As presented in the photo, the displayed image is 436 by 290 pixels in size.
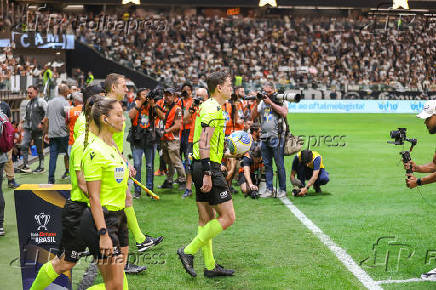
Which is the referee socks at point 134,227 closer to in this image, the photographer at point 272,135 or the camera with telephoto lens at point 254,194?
the camera with telephoto lens at point 254,194

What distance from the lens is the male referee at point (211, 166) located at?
569 cm

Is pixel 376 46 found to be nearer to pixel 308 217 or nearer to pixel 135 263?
pixel 308 217

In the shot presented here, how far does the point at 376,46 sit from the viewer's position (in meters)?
43.5

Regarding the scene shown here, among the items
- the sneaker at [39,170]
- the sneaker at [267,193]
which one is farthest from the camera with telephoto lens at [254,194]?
the sneaker at [39,170]

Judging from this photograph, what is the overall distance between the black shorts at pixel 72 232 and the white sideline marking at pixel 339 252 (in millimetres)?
3076

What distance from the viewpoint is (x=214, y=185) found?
226 inches

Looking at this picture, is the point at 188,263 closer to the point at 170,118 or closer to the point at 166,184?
the point at 170,118

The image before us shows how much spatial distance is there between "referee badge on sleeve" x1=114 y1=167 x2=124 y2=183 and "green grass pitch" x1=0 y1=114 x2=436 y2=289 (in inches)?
79.1

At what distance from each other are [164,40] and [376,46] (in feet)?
55.0

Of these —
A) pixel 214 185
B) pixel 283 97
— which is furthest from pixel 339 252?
pixel 283 97

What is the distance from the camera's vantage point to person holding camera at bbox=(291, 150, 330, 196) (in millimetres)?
10344

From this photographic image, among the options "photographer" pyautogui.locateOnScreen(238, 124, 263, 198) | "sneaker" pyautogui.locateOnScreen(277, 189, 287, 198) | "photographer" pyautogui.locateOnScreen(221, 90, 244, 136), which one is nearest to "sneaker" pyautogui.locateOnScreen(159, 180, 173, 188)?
"photographer" pyautogui.locateOnScreen(238, 124, 263, 198)

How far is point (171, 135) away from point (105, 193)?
6.92 m

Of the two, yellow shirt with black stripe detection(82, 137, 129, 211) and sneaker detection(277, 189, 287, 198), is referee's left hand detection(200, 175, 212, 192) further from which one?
sneaker detection(277, 189, 287, 198)
